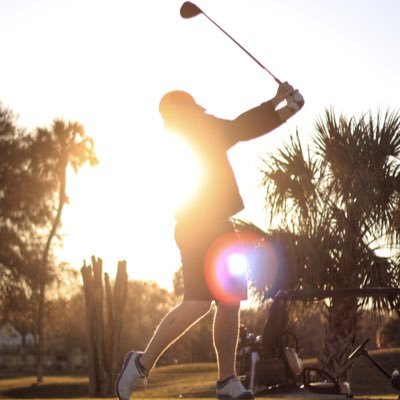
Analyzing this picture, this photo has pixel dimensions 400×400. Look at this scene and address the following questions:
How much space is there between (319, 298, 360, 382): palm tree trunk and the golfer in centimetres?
1006

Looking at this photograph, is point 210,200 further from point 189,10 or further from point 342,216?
point 342,216

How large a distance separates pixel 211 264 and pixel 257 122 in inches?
35.2

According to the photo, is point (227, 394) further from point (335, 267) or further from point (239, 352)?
point (335, 267)

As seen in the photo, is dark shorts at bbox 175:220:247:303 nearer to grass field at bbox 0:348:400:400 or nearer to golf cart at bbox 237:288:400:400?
golf cart at bbox 237:288:400:400

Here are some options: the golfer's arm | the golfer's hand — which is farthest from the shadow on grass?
the golfer's hand

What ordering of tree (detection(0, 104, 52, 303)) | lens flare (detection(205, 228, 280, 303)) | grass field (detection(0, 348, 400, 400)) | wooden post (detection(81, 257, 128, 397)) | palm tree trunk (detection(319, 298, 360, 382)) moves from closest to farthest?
1. lens flare (detection(205, 228, 280, 303))
2. palm tree trunk (detection(319, 298, 360, 382))
3. wooden post (detection(81, 257, 128, 397))
4. grass field (detection(0, 348, 400, 400))
5. tree (detection(0, 104, 52, 303))

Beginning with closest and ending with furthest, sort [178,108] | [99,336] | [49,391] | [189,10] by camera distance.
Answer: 1. [178,108]
2. [189,10]
3. [99,336]
4. [49,391]

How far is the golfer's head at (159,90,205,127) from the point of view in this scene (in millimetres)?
6168

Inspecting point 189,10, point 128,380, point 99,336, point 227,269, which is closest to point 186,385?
point 99,336

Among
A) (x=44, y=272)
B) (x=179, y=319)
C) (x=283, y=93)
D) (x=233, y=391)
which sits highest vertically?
(x=44, y=272)

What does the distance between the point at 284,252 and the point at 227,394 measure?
1060cm

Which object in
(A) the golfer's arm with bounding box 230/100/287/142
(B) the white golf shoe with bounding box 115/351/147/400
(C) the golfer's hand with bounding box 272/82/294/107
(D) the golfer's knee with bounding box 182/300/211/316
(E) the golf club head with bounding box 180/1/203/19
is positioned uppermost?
(E) the golf club head with bounding box 180/1/203/19

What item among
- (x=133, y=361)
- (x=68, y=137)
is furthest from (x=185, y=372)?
(x=133, y=361)

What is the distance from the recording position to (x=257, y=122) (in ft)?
19.5
